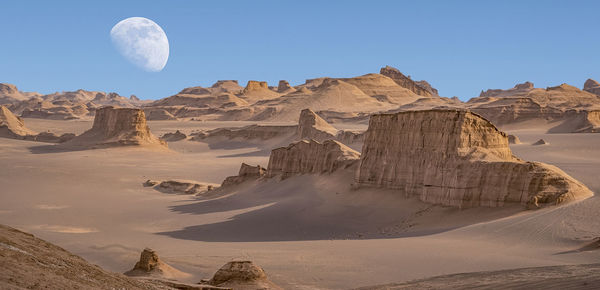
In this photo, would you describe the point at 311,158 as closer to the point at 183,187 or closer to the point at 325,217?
the point at 325,217

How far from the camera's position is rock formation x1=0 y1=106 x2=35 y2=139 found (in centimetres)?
6356

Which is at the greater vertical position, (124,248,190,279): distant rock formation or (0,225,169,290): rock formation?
Answer: (0,225,169,290): rock formation

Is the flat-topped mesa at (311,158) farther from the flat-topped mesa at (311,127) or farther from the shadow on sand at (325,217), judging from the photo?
the flat-topped mesa at (311,127)

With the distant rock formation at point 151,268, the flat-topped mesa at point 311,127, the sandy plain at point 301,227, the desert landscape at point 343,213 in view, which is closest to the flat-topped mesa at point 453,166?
the desert landscape at point 343,213

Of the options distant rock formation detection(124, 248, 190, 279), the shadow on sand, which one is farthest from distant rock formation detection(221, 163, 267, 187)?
distant rock formation detection(124, 248, 190, 279)

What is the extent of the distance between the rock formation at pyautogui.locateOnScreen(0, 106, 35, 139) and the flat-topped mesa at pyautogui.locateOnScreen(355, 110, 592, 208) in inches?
2016

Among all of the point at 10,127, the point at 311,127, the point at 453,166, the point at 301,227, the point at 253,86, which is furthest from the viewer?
the point at 253,86

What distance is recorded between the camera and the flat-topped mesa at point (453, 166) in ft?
57.8

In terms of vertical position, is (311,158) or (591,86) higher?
(591,86)

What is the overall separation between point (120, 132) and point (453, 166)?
42426 mm

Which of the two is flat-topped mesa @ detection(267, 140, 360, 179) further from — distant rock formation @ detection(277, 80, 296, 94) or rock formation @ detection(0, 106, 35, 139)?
distant rock formation @ detection(277, 80, 296, 94)

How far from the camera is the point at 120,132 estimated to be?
55844 mm

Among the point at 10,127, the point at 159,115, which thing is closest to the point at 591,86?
the point at 159,115

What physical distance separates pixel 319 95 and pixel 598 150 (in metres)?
70.0
